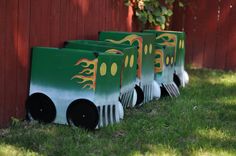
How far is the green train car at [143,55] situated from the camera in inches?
239

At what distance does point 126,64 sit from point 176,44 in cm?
164

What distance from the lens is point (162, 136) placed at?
4.70 m

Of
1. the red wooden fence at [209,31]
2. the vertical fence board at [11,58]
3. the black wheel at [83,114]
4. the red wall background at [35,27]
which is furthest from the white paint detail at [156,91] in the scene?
the red wooden fence at [209,31]

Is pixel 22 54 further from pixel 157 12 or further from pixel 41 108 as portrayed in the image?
pixel 157 12

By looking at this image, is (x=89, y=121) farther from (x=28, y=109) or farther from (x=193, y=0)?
(x=193, y=0)

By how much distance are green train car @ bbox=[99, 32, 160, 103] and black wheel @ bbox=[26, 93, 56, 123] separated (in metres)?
1.44

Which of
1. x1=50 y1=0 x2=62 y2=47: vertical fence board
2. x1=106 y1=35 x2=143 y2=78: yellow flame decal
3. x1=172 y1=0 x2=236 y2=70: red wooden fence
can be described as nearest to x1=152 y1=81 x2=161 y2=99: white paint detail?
x1=106 y1=35 x2=143 y2=78: yellow flame decal

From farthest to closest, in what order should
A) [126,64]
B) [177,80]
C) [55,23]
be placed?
1. [177,80]
2. [126,64]
3. [55,23]

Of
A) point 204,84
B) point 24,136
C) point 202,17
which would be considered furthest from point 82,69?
point 202,17

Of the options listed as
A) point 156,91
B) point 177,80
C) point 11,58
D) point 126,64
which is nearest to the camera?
point 11,58

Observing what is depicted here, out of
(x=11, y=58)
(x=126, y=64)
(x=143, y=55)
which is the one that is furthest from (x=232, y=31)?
(x=11, y=58)

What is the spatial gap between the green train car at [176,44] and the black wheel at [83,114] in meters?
2.38

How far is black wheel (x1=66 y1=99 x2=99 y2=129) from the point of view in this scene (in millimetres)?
4766

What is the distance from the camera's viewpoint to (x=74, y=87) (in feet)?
16.0
